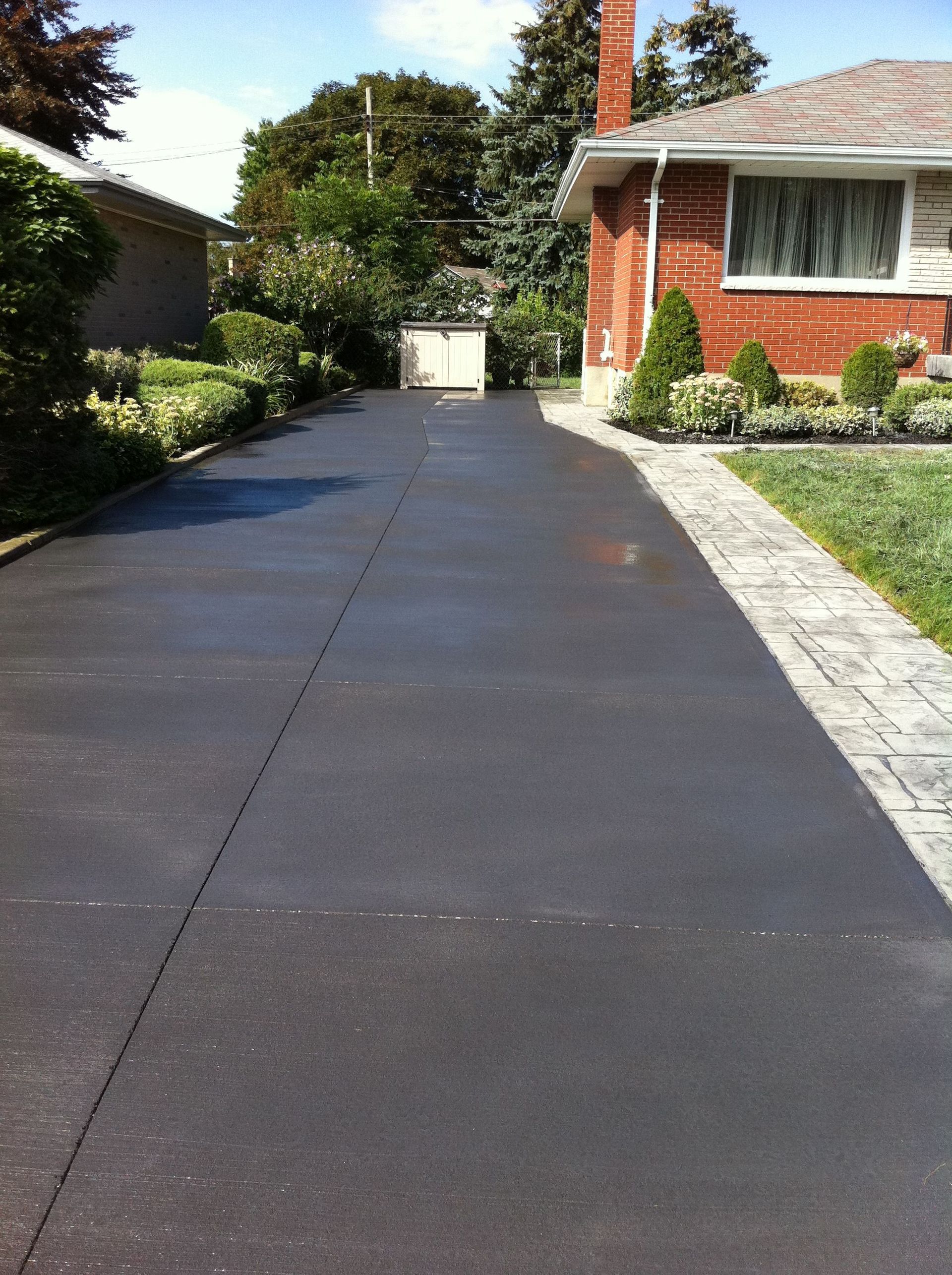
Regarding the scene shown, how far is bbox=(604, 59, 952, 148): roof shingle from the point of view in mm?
16328

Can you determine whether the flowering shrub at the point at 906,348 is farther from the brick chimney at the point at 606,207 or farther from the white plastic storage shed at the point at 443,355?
the white plastic storage shed at the point at 443,355

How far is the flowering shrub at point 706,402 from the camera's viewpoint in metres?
15.3

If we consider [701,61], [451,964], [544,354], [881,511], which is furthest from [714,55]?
[451,964]

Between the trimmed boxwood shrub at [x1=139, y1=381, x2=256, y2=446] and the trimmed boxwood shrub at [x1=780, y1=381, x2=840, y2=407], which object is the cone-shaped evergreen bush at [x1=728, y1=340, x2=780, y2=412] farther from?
the trimmed boxwood shrub at [x1=139, y1=381, x2=256, y2=446]

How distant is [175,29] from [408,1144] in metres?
24.4

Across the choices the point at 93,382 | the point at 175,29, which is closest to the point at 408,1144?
the point at 93,382

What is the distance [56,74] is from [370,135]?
17359mm

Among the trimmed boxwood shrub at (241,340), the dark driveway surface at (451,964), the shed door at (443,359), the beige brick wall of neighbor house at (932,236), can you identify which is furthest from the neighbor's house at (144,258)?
the dark driveway surface at (451,964)

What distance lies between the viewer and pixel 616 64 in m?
21.0

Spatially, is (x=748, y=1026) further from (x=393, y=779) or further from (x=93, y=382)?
(x=93, y=382)

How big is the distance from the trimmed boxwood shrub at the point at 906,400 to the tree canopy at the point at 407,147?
128 feet

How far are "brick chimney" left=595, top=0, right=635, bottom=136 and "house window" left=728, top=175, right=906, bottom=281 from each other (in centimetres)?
460

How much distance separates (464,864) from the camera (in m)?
3.95

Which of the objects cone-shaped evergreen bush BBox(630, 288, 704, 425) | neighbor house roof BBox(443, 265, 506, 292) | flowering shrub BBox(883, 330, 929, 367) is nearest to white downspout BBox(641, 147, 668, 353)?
cone-shaped evergreen bush BBox(630, 288, 704, 425)
